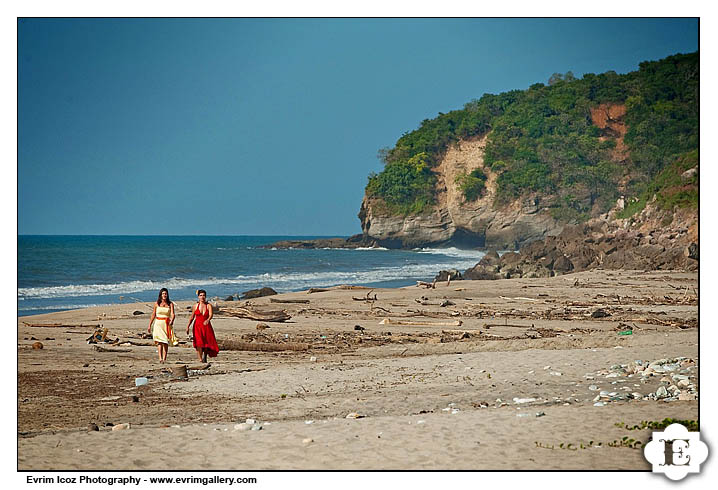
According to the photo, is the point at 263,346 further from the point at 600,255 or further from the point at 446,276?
the point at 600,255

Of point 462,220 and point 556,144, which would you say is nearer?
point 556,144

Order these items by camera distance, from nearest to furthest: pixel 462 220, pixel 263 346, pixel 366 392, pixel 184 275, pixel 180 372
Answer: pixel 366 392 < pixel 180 372 < pixel 263 346 < pixel 184 275 < pixel 462 220

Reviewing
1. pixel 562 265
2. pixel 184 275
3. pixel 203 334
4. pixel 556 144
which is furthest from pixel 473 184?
pixel 203 334

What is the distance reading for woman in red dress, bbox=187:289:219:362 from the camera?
10.0m

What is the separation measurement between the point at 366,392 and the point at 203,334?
3.07 meters

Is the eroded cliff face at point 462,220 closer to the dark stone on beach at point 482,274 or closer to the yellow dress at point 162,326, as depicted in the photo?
the dark stone on beach at point 482,274

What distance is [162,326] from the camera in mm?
10156
